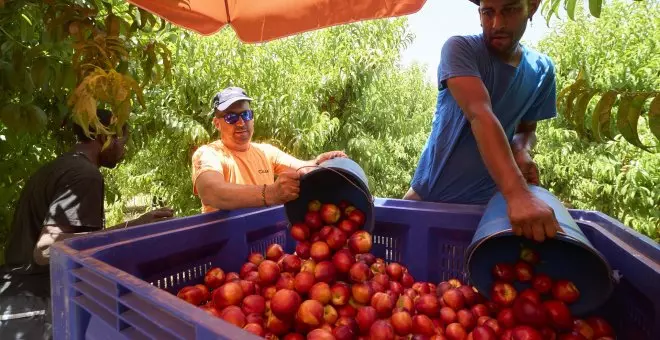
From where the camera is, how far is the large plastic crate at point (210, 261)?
96 centimetres

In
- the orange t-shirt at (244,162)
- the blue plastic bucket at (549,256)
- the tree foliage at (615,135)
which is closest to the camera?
the blue plastic bucket at (549,256)

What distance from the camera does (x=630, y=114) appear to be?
877 mm

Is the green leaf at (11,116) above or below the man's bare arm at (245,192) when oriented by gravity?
above

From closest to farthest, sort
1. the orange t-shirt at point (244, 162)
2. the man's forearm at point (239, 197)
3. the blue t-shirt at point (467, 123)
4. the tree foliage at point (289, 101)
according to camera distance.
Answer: the man's forearm at point (239, 197) < the blue t-shirt at point (467, 123) < the orange t-shirt at point (244, 162) < the tree foliage at point (289, 101)

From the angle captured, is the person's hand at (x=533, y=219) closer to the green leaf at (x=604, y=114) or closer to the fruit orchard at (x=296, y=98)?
the green leaf at (x=604, y=114)

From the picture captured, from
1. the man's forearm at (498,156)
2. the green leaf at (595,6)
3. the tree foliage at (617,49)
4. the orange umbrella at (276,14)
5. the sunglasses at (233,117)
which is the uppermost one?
the tree foliage at (617,49)

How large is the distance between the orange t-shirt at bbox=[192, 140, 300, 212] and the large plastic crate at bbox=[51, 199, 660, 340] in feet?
2.44

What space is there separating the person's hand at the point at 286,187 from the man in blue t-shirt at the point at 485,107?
68 centimetres

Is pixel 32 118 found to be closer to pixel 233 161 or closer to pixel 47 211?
pixel 47 211

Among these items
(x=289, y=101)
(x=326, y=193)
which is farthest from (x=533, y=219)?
(x=289, y=101)

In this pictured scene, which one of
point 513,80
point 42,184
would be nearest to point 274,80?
point 42,184

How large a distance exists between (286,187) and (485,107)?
0.79 m

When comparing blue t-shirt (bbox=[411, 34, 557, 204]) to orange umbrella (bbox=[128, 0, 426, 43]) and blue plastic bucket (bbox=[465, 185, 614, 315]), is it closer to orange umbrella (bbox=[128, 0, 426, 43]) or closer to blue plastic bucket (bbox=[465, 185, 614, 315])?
blue plastic bucket (bbox=[465, 185, 614, 315])

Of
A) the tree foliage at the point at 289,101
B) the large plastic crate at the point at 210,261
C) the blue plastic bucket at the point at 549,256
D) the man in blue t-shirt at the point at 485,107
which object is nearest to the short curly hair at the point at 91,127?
the large plastic crate at the point at 210,261
